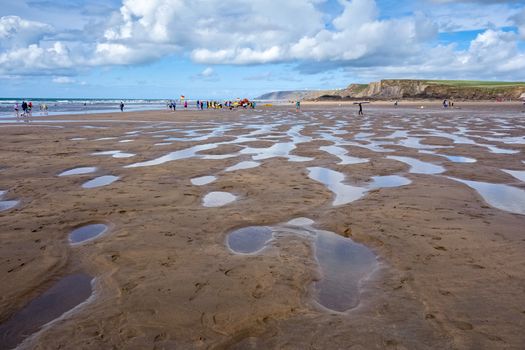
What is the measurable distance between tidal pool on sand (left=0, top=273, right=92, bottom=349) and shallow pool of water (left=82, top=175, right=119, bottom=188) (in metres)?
5.53

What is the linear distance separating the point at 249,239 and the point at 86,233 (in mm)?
3036

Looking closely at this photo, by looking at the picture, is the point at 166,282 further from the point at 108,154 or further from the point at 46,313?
the point at 108,154

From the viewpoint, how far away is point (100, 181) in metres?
10.5

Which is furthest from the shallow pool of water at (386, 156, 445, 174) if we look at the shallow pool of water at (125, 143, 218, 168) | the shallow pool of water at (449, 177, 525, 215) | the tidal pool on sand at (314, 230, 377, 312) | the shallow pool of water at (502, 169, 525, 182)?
the shallow pool of water at (125, 143, 218, 168)

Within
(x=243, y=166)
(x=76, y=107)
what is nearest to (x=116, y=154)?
(x=243, y=166)

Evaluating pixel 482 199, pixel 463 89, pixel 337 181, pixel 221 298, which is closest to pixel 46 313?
pixel 221 298

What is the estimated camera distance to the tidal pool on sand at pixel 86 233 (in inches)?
245

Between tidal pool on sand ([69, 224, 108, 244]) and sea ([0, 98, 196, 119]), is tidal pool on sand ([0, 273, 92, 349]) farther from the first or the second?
sea ([0, 98, 196, 119])

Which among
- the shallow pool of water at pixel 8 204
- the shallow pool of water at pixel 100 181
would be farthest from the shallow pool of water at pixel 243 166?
the shallow pool of water at pixel 8 204

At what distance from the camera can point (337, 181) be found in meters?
10.4

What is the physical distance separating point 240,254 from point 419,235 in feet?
10.4

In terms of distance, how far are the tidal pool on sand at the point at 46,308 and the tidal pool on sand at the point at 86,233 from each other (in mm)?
1366

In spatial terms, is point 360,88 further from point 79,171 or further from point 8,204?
point 8,204

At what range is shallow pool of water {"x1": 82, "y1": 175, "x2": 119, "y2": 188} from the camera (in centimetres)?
997
